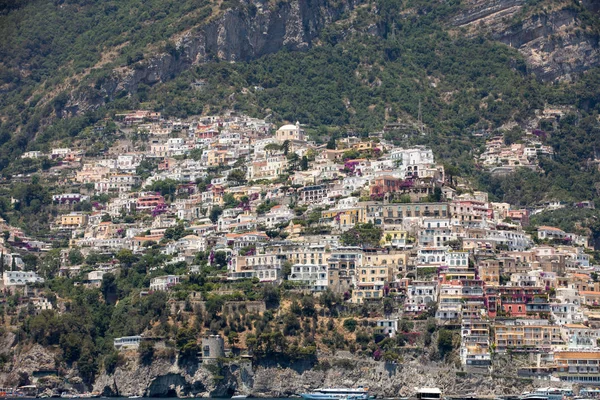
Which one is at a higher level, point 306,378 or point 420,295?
point 420,295

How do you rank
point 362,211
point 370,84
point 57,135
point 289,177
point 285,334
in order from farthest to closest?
point 370,84 < point 57,135 < point 289,177 < point 362,211 < point 285,334

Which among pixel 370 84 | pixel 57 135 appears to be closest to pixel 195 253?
pixel 57 135

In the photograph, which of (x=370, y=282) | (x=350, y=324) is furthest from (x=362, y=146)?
→ (x=350, y=324)

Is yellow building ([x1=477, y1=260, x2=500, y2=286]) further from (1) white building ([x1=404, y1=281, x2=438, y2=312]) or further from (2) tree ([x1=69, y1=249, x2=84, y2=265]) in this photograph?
(2) tree ([x1=69, y1=249, x2=84, y2=265])

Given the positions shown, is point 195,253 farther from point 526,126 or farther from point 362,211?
point 526,126

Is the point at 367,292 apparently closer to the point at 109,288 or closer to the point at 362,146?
the point at 109,288

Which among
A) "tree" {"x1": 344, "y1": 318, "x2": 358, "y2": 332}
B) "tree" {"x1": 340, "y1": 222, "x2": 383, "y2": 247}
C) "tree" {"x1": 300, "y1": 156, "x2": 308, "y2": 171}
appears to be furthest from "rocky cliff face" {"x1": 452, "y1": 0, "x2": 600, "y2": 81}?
"tree" {"x1": 344, "y1": 318, "x2": 358, "y2": 332}
